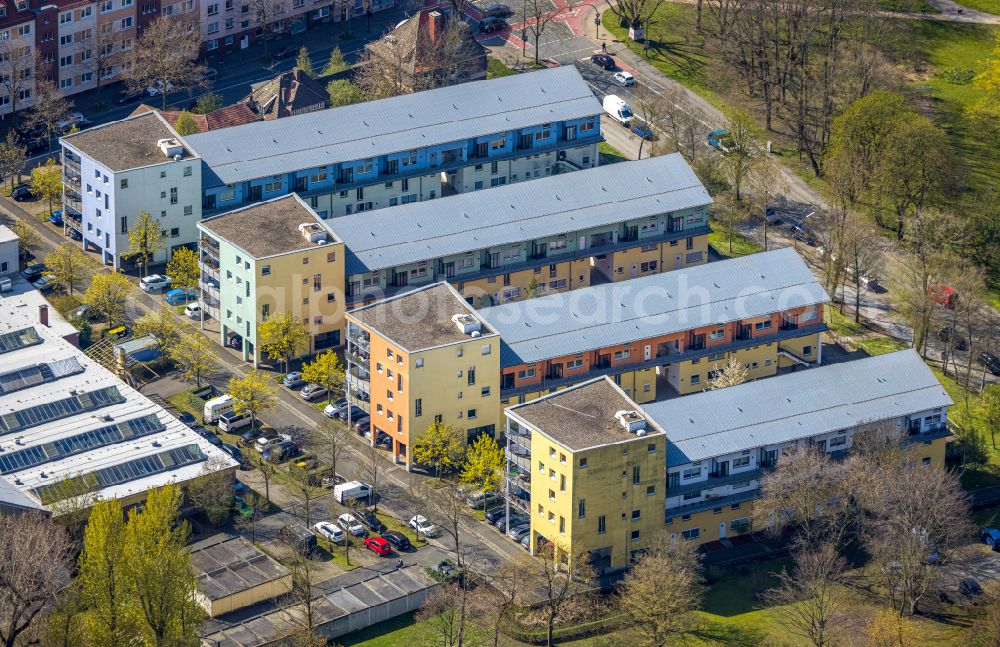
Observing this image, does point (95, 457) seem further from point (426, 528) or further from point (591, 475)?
point (591, 475)

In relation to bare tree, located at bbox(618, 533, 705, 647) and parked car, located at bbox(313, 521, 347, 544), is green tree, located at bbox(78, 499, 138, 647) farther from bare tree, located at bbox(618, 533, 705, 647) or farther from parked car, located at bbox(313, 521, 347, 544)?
bare tree, located at bbox(618, 533, 705, 647)

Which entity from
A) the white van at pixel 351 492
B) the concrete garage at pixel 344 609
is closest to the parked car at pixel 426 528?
the concrete garage at pixel 344 609

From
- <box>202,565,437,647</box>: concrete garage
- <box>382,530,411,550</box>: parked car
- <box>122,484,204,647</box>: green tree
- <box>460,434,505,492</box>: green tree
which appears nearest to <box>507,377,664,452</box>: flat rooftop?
<box>460,434,505,492</box>: green tree

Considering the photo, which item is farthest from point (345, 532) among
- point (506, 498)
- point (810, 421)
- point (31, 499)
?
point (810, 421)

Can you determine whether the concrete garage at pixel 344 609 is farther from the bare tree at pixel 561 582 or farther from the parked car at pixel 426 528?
the bare tree at pixel 561 582

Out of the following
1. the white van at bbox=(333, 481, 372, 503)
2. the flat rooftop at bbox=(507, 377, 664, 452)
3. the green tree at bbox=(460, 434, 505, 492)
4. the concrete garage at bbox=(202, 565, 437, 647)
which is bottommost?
the concrete garage at bbox=(202, 565, 437, 647)

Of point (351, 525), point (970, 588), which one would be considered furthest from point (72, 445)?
point (970, 588)

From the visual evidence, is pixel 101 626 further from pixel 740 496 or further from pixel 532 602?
pixel 740 496
